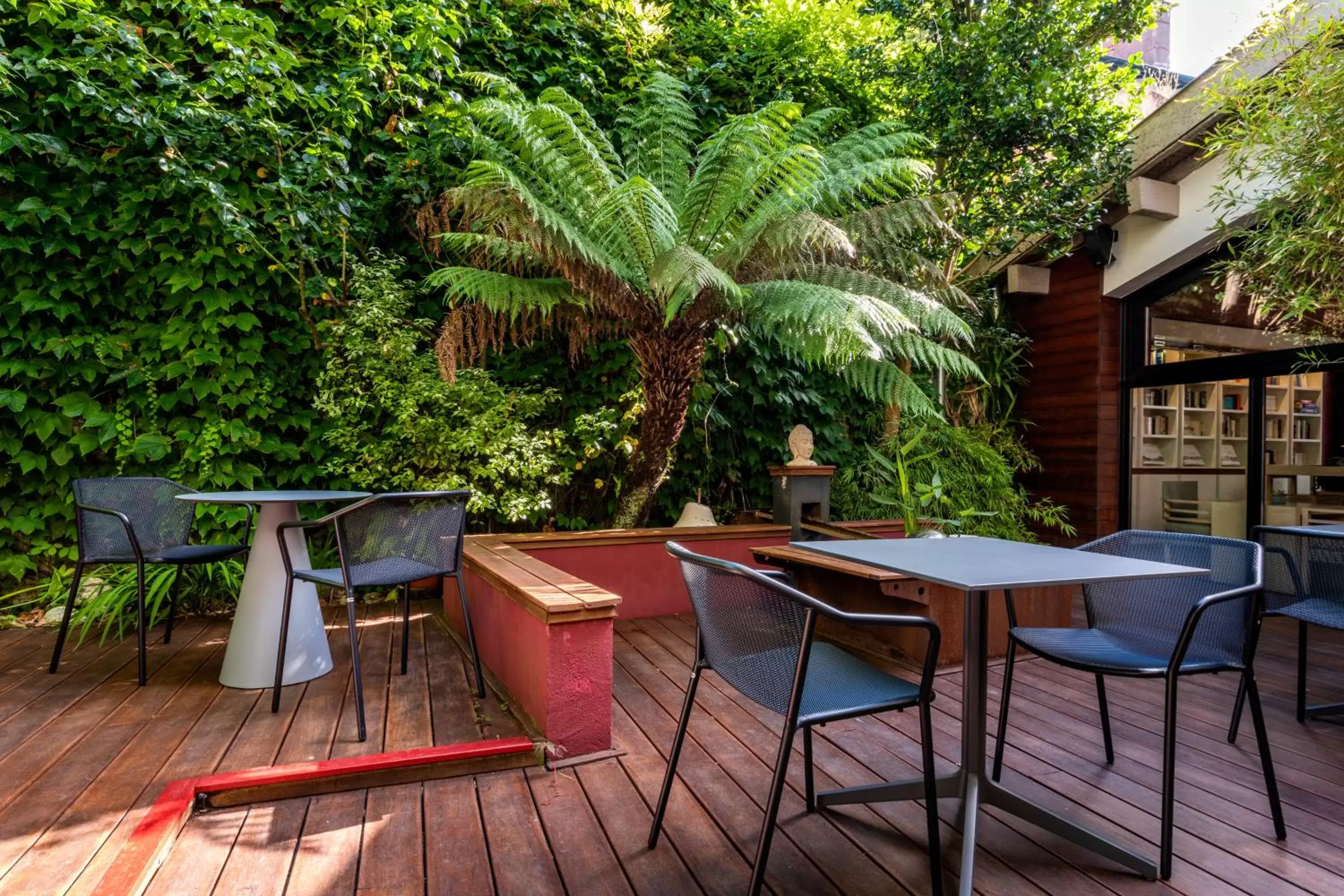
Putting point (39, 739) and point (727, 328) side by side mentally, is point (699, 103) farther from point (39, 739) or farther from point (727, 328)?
point (39, 739)

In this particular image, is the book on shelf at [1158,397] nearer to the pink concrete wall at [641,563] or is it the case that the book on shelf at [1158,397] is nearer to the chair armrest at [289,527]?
the pink concrete wall at [641,563]

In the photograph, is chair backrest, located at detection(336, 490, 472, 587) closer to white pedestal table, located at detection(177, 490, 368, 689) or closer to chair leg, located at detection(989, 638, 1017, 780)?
white pedestal table, located at detection(177, 490, 368, 689)

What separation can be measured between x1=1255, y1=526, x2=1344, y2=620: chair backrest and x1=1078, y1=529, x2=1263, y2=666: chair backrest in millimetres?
797

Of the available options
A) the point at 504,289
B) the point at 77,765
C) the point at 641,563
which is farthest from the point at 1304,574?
the point at 77,765

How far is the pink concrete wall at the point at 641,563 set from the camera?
366 centimetres

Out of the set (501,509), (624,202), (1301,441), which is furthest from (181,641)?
(1301,441)

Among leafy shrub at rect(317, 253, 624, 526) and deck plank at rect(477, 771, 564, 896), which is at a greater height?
leafy shrub at rect(317, 253, 624, 526)

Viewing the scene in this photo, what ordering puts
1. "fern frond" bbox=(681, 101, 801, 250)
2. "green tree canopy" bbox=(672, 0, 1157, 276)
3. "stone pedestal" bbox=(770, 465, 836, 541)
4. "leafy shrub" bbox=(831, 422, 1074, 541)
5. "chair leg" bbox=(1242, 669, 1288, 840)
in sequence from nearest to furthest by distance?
"chair leg" bbox=(1242, 669, 1288, 840) → "fern frond" bbox=(681, 101, 801, 250) → "stone pedestal" bbox=(770, 465, 836, 541) → "green tree canopy" bbox=(672, 0, 1157, 276) → "leafy shrub" bbox=(831, 422, 1074, 541)

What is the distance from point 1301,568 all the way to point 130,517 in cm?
435

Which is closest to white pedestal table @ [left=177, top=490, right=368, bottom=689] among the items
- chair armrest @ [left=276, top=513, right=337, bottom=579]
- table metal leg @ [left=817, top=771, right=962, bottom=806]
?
chair armrest @ [left=276, top=513, right=337, bottom=579]

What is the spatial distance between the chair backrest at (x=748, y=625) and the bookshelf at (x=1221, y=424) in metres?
4.58

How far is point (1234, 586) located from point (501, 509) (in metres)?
2.90

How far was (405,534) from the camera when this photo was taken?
2.41 metres

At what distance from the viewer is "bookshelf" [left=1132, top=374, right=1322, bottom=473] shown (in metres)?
4.36
